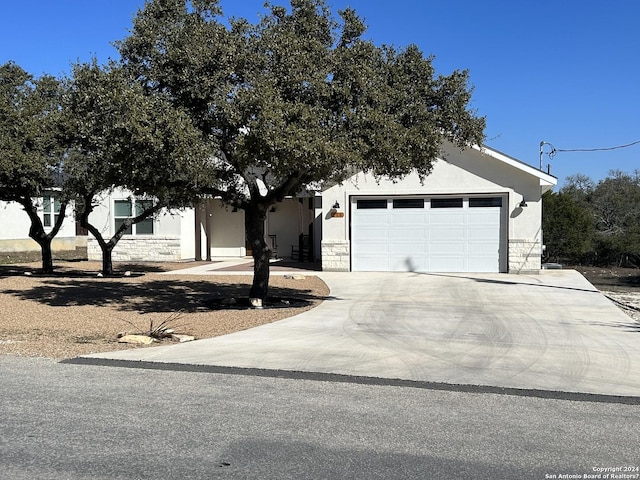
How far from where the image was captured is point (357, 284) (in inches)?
715

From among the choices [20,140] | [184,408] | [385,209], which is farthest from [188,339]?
[385,209]

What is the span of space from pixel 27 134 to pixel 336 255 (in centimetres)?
1074

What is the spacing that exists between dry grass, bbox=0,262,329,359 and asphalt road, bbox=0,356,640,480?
2.67 m

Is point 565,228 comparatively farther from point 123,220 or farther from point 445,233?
point 123,220

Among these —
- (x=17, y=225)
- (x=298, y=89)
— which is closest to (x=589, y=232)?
(x=298, y=89)

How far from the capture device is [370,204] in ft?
71.9

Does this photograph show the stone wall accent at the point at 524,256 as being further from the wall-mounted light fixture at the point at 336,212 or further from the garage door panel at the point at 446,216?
the wall-mounted light fixture at the point at 336,212

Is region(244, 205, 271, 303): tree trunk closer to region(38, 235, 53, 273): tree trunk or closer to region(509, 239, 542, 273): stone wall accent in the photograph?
region(509, 239, 542, 273): stone wall accent

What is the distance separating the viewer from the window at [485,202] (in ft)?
68.9

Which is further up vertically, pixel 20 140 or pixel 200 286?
pixel 20 140

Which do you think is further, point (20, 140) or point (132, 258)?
point (132, 258)

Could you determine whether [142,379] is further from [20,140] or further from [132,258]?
[132,258]

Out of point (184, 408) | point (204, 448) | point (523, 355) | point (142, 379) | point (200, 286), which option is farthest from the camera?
point (200, 286)

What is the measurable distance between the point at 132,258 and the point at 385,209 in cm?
1230
